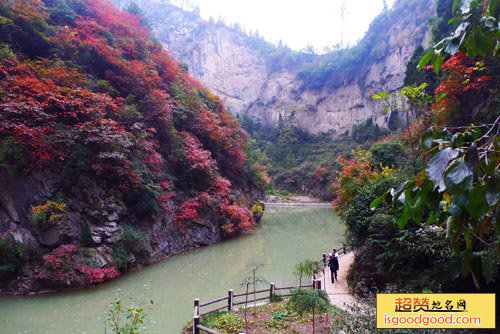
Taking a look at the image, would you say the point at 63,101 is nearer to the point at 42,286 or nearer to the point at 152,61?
the point at 42,286

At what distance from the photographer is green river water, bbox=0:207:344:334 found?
4.93 meters

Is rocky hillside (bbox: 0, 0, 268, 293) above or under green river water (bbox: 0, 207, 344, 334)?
above

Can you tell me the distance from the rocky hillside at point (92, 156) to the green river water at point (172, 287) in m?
0.51

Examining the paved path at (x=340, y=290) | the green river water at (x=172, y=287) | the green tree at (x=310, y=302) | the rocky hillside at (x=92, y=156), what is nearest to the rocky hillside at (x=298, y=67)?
the rocky hillside at (x=92, y=156)

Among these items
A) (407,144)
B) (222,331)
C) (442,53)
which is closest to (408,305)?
(442,53)

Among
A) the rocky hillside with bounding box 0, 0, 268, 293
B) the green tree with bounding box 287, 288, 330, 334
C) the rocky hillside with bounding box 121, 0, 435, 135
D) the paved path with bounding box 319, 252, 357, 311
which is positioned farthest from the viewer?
the rocky hillside with bounding box 121, 0, 435, 135

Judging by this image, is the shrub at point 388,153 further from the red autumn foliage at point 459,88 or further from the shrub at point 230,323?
the shrub at point 230,323

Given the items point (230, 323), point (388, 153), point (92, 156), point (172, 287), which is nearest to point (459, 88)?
point (388, 153)

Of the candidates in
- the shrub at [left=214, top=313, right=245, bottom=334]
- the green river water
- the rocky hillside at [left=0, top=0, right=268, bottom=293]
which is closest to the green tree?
the shrub at [left=214, top=313, right=245, bottom=334]

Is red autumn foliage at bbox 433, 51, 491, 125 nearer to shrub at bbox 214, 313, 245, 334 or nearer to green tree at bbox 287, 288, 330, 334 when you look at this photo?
green tree at bbox 287, 288, 330, 334

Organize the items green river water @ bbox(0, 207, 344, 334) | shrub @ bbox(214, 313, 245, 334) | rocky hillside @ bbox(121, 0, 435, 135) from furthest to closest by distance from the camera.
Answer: rocky hillside @ bbox(121, 0, 435, 135), green river water @ bbox(0, 207, 344, 334), shrub @ bbox(214, 313, 245, 334)

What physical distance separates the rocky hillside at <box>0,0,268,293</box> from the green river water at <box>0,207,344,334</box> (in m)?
0.51

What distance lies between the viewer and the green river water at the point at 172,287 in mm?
4934

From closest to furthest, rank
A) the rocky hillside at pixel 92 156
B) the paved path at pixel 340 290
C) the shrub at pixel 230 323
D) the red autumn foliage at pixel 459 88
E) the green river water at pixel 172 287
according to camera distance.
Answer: the shrub at pixel 230 323
the green river water at pixel 172 287
the paved path at pixel 340 290
the rocky hillside at pixel 92 156
the red autumn foliage at pixel 459 88
